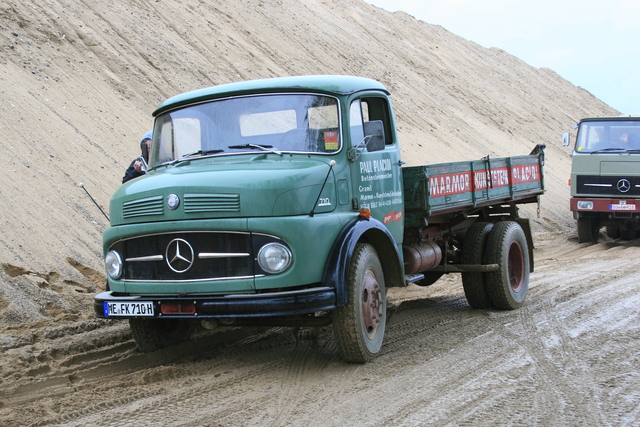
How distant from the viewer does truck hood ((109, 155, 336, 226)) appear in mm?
5164

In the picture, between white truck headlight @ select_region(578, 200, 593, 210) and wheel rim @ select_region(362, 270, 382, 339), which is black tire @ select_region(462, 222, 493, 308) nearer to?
wheel rim @ select_region(362, 270, 382, 339)

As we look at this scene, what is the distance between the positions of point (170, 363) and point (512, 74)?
37293mm

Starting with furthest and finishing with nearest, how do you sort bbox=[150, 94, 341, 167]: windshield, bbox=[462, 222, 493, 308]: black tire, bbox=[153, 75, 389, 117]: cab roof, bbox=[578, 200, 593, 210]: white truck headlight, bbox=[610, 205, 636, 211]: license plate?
bbox=[578, 200, 593, 210]: white truck headlight
bbox=[610, 205, 636, 211]: license plate
bbox=[462, 222, 493, 308]: black tire
bbox=[153, 75, 389, 117]: cab roof
bbox=[150, 94, 341, 167]: windshield

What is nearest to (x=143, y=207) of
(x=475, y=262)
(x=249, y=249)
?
(x=249, y=249)

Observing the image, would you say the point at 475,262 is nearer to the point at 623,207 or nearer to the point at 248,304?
the point at 248,304

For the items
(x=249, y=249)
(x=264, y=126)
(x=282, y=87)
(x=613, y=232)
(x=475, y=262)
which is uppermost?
(x=282, y=87)

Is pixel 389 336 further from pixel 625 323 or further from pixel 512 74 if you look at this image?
pixel 512 74

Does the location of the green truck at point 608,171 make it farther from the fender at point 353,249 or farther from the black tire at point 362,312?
the black tire at point 362,312

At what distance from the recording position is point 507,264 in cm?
834

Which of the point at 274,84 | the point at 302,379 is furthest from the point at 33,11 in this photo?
the point at 302,379

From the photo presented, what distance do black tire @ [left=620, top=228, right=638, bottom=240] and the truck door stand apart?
10.5 metres

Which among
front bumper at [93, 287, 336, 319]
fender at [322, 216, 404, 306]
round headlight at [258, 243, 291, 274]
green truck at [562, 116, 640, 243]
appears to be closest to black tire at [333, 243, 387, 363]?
fender at [322, 216, 404, 306]

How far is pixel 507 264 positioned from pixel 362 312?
322 centimetres

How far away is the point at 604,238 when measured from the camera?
16.6m
